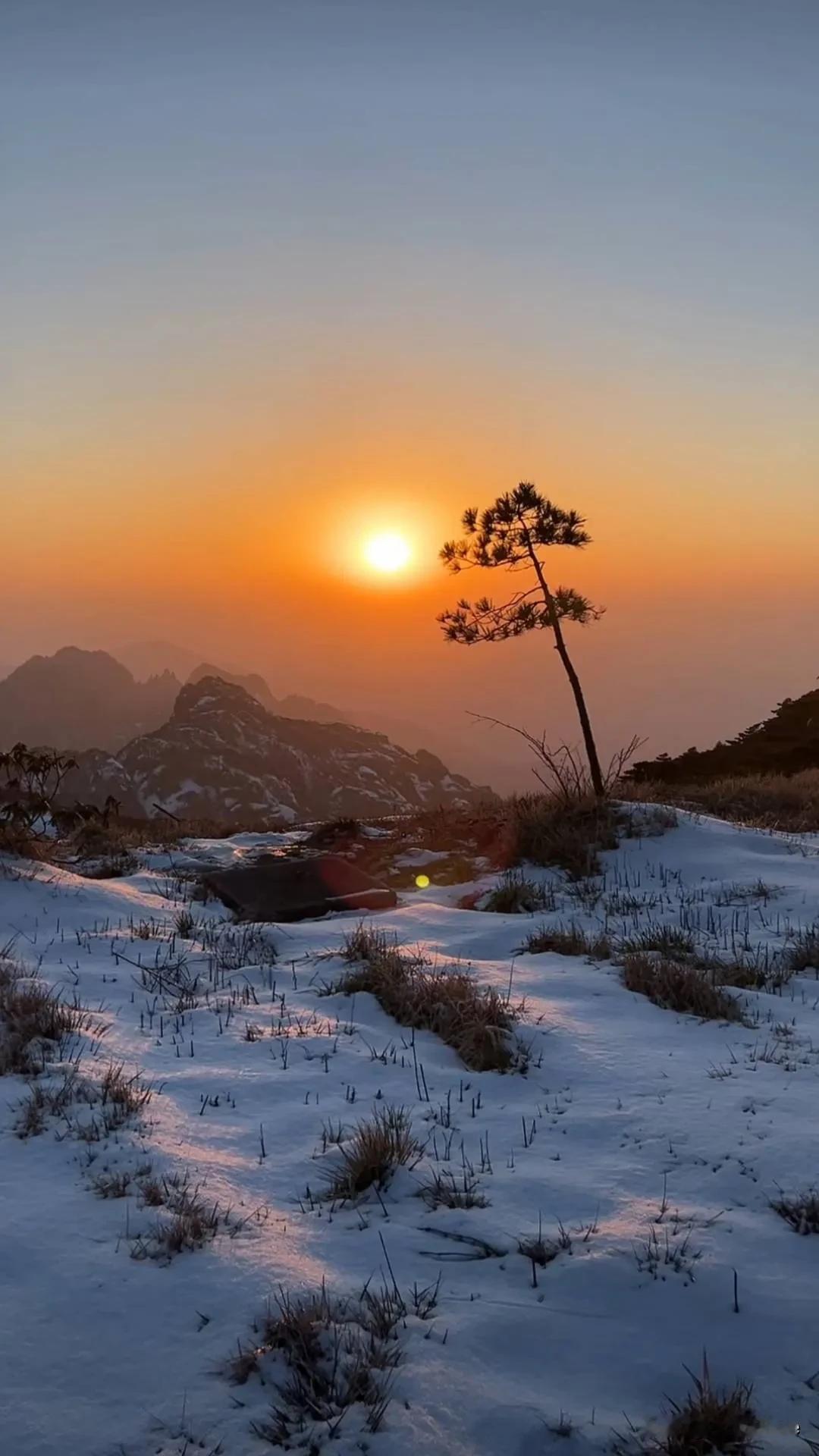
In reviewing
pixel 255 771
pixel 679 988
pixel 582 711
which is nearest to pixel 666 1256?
pixel 679 988

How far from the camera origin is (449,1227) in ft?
9.64

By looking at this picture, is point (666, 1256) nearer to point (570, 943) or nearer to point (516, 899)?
point (570, 943)

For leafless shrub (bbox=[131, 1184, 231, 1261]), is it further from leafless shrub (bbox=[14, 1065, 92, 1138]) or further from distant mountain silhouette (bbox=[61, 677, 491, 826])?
distant mountain silhouette (bbox=[61, 677, 491, 826])

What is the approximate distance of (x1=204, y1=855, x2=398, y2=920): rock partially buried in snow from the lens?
8.60 meters

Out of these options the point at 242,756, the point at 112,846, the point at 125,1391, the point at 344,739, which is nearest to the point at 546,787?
the point at 112,846

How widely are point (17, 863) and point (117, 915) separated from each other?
159 cm

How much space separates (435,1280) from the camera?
267 cm

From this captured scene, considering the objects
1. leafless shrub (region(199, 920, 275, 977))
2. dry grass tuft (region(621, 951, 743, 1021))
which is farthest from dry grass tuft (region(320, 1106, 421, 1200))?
leafless shrub (region(199, 920, 275, 977))

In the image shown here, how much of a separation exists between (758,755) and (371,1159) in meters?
22.6

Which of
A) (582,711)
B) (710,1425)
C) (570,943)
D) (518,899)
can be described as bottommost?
(710,1425)

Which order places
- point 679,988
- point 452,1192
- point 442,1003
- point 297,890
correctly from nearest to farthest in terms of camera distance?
point 452,1192
point 442,1003
point 679,988
point 297,890

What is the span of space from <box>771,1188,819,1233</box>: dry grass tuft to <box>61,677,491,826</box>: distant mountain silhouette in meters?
87.1

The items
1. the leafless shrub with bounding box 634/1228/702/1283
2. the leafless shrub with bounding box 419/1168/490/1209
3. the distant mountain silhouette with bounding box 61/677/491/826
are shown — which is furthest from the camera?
the distant mountain silhouette with bounding box 61/677/491/826

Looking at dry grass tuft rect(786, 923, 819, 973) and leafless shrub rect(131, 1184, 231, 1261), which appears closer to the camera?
leafless shrub rect(131, 1184, 231, 1261)
